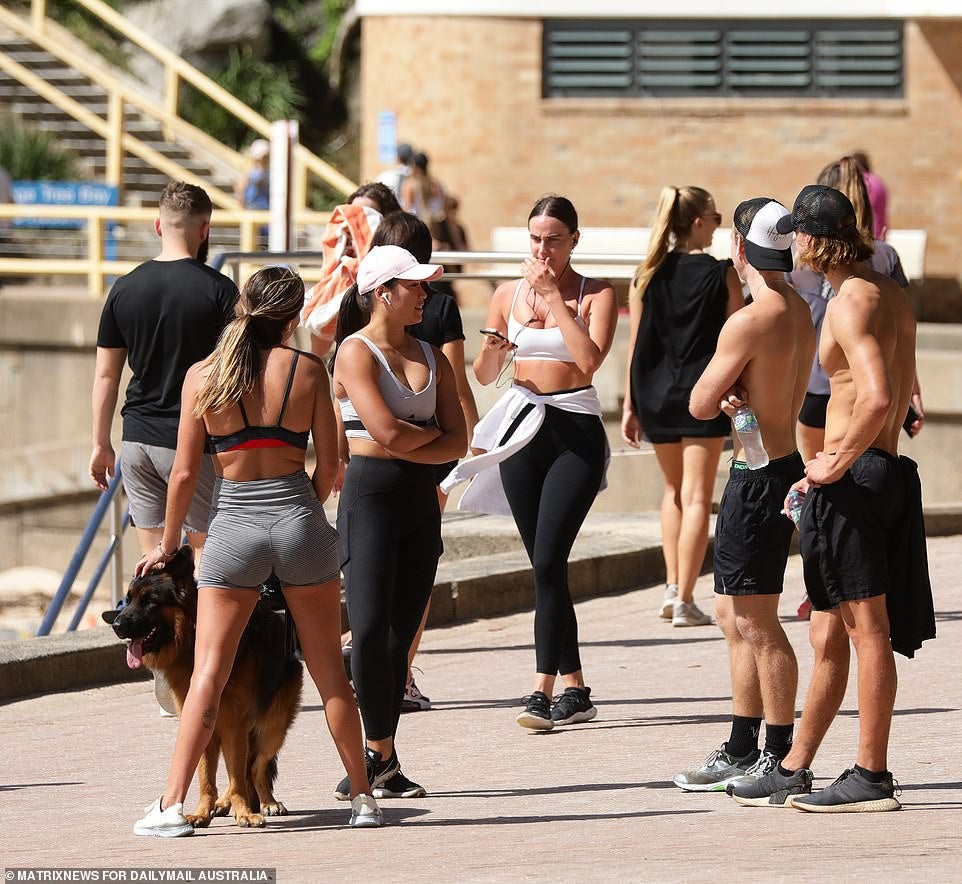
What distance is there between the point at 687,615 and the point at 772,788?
11.4 ft

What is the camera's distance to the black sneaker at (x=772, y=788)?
5.89 meters

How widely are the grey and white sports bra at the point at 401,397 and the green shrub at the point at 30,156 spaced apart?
19.5 metres

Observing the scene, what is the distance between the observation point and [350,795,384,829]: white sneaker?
18.9ft

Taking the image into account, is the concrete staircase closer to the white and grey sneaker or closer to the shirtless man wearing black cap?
the white and grey sneaker

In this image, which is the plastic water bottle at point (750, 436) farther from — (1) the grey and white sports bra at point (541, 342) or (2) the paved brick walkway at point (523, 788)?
(1) the grey and white sports bra at point (541, 342)

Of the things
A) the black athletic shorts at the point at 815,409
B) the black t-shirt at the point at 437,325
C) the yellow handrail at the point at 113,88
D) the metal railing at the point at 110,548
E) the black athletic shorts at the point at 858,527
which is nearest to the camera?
the black athletic shorts at the point at 858,527

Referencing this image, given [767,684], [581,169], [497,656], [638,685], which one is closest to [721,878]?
[767,684]

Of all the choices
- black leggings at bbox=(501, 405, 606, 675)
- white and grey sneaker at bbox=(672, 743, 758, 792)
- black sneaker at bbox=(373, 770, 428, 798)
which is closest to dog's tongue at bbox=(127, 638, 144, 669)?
black sneaker at bbox=(373, 770, 428, 798)

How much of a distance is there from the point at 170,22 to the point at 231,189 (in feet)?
26.1

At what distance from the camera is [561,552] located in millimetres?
7297

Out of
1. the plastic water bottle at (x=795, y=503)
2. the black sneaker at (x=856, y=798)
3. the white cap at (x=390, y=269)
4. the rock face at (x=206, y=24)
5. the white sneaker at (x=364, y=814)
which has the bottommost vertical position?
the white sneaker at (x=364, y=814)

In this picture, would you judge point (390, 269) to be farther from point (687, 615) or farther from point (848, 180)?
point (687, 615)

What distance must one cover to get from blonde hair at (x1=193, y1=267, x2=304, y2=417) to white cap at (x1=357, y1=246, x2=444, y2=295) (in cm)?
38

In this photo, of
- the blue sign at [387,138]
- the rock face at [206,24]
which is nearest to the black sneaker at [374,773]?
the blue sign at [387,138]
